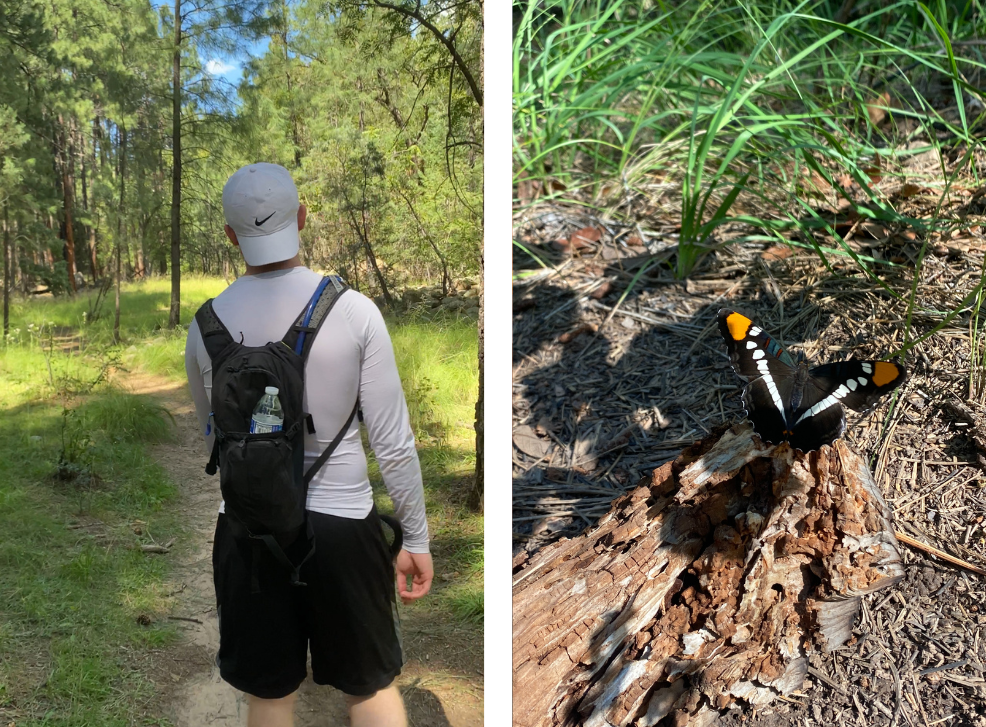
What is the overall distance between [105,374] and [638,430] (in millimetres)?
1670

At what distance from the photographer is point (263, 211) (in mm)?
1395

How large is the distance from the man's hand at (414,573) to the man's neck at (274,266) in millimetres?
636

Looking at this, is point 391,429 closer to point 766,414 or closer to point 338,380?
point 338,380

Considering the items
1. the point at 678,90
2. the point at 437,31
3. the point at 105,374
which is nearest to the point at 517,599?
the point at 105,374

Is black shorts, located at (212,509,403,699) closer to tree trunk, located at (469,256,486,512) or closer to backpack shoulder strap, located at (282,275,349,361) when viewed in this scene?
tree trunk, located at (469,256,486,512)

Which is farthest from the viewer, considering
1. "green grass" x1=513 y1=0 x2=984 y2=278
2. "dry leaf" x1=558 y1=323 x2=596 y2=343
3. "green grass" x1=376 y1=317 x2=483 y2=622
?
"dry leaf" x1=558 y1=323 x2=596 y2=343

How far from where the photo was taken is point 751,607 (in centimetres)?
175

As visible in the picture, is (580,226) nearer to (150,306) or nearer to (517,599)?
(517,599)

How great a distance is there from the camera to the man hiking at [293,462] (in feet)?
4.51

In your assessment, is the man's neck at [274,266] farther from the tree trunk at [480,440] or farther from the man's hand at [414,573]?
the man's hand at [414,573]

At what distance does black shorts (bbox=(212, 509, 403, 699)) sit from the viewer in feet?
4.70

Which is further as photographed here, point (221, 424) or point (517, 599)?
point (517, 599)

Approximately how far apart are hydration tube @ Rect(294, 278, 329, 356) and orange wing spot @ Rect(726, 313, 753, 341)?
3.56 ft

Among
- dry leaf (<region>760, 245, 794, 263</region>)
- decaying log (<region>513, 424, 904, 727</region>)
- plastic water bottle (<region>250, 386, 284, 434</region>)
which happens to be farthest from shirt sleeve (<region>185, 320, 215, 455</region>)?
dry leaf (<region>760, 245, 794, 263</region>)
